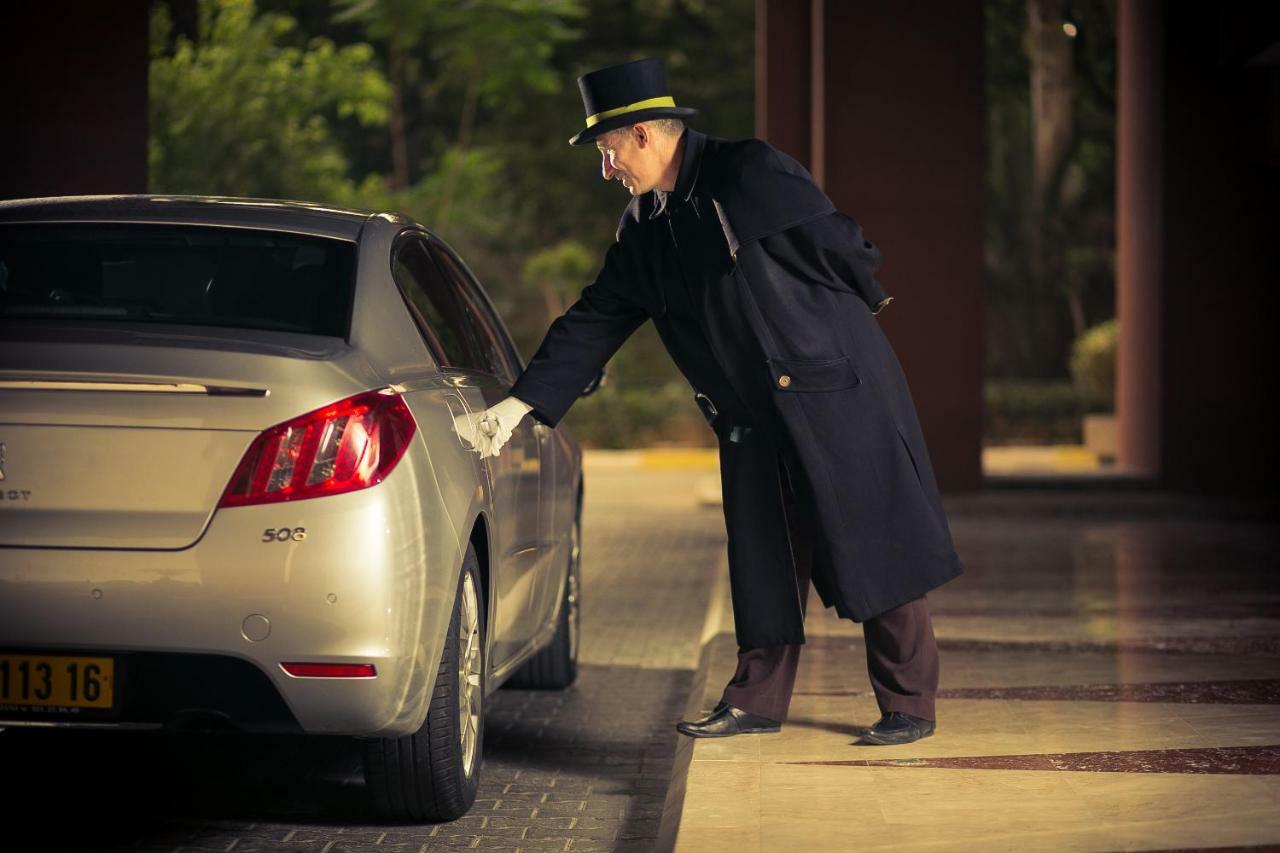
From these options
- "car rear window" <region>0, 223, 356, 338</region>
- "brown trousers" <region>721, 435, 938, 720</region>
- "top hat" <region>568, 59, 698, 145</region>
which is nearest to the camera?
"car rear window" <region>0, 223, 356, 338</region>

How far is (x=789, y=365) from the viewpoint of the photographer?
5.59m

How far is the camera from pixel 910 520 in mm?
5730

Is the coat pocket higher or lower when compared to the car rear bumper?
higher

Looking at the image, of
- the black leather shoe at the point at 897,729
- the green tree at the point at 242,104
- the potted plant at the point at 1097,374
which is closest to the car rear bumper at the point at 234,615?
the black leather shoe at the point at 897,729

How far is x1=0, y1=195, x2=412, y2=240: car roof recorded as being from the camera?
5633 millimetres

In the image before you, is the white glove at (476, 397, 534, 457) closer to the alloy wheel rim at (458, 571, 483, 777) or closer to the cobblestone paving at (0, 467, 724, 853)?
the alloy wheel rim at (458, 571, 483, 777)

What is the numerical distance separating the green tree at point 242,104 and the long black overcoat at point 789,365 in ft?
77.9

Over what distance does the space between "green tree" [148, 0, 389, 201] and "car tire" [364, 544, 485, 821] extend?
2401cm

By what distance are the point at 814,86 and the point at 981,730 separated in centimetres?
1129

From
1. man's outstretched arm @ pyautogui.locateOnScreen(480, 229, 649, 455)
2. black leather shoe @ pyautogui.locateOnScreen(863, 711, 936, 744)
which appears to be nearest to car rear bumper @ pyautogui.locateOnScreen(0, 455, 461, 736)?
man's outstretched arm @ pyautogui.locateOnScreen(480, 229, 649, 455)

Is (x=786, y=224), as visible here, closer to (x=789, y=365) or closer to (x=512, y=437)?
(x=789, y=365)

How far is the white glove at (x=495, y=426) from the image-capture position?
18.6 ft

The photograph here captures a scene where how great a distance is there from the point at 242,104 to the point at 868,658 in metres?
26.7

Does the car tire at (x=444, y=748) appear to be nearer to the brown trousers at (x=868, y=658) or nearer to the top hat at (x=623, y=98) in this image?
the brown trousers at (x=868, y=658)
